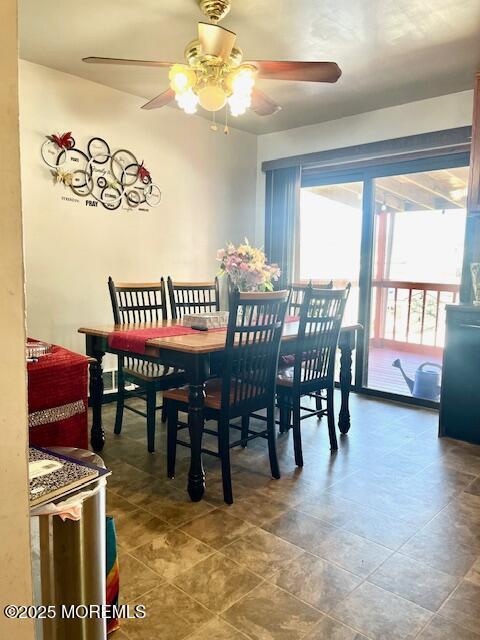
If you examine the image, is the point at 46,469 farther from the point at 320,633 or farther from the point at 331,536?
the point at 331,536

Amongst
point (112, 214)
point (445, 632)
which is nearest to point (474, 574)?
point (445, 632)

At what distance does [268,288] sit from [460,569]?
1972 mm

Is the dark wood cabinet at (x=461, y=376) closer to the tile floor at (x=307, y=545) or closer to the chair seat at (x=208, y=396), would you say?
the tile floor at (x=307, y=545)

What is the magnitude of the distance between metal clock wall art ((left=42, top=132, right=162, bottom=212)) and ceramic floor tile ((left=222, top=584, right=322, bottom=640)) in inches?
122

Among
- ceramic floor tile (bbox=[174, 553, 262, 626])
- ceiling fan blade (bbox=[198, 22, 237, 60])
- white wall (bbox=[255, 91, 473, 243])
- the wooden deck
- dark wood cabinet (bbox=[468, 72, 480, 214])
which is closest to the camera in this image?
ceramic floor tile (bbox=[174, 553, 262, 626])

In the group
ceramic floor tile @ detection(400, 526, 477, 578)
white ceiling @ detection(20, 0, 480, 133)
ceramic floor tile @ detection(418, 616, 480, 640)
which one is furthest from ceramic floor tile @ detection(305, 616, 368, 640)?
white ceiling @ detection(20, 0, 480, 133)

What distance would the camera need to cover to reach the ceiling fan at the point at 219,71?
2.32m

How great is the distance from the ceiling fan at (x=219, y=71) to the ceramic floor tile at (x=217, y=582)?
7.29ft

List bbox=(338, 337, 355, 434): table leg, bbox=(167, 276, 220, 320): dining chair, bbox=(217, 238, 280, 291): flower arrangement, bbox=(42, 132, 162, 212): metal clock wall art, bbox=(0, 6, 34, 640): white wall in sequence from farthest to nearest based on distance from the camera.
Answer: bbox=(167, 276, 220, 320): dining chair < bbox=(42, 132, 162, 212): metal clock wall art < bbox=(338, 337, 355, 434): table leg < bbox=(217, 238, 280, 291): flower arrangement < bbox=(0, 6, 34, 640): white wall

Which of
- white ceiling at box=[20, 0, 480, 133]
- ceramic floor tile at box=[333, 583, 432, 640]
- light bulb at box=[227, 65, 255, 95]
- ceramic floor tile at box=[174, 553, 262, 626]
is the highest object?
white ceiling at box=[20, 0, 480, 133]

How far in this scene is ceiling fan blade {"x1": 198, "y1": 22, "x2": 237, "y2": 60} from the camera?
2.17 metres

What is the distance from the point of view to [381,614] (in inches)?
61.7

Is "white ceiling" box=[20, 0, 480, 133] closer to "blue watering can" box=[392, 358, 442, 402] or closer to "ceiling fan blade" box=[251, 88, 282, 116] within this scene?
"ceiling fan blade" box=[251, 88, 282, 116]

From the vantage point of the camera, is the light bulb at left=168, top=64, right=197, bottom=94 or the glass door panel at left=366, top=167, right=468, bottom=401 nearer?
the light bulb at left=168, top=64, right=197, bottom=94
